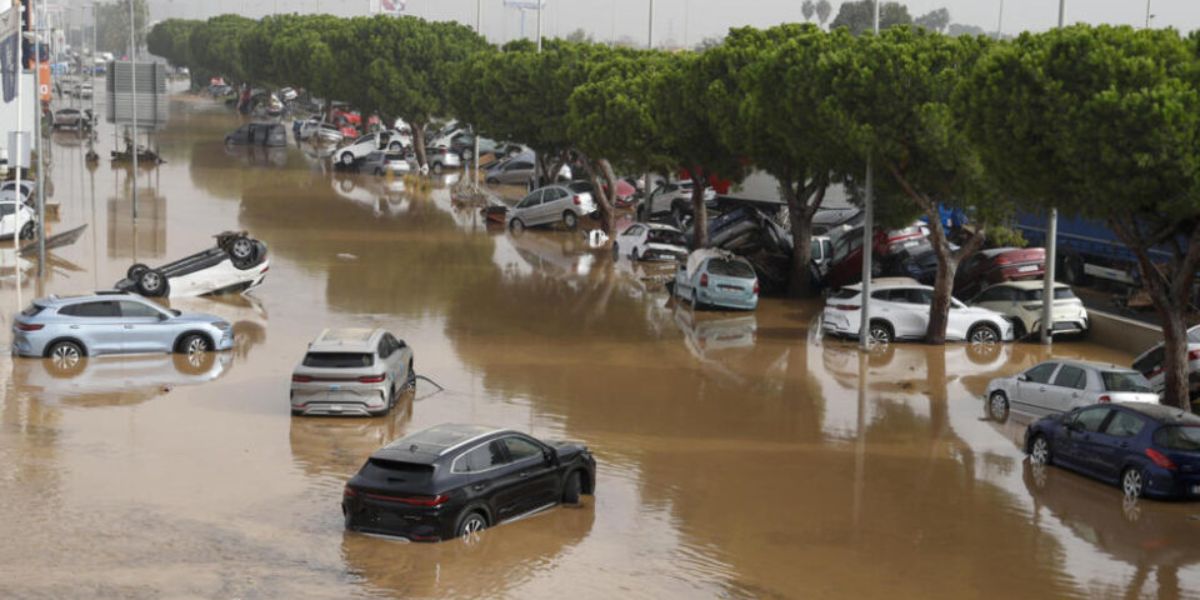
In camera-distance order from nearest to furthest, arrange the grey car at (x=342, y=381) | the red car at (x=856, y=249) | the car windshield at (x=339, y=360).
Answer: the grey car at (x=342, y=381)
the car windshield at (x=339, y=360)
the red car at (x=856, y=249)

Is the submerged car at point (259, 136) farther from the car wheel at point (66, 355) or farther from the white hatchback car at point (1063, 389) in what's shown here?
the white hatchback car at point (1063, 389)

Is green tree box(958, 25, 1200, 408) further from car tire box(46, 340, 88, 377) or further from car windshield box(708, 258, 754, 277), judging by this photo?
car tire box(46, 340, 88, 377)

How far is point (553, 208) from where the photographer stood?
51406 mm

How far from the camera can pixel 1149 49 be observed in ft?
68.6

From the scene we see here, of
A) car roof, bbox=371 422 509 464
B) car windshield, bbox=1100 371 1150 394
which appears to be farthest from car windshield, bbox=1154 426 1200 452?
car roof, bbox=371 422 509 464

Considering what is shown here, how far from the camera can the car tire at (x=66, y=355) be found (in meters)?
26.3

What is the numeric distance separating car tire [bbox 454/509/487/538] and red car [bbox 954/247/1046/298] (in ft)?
71.4

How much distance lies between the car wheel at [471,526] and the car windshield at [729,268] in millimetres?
19219

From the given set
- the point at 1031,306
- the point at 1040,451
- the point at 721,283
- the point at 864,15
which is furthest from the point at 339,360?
the point at 864,15

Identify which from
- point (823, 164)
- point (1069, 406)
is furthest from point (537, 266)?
point (1069, 406)

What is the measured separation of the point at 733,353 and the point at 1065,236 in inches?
517

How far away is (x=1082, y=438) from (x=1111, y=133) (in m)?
4.28

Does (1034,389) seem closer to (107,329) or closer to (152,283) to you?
(107,329)

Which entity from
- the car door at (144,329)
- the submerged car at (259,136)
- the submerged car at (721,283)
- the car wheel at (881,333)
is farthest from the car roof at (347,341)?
the submerged car at (259,136)
